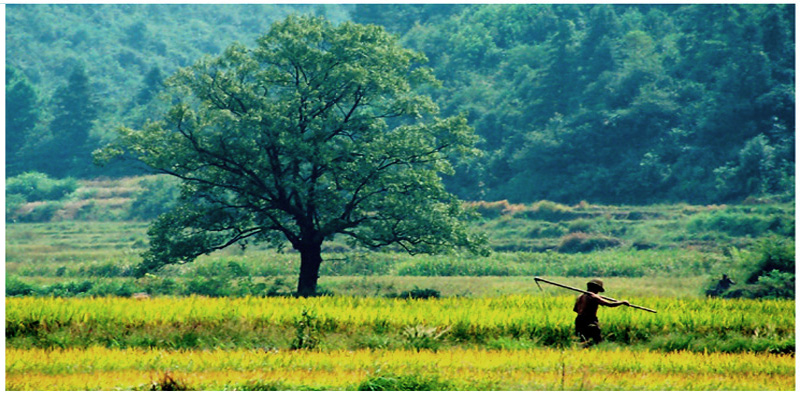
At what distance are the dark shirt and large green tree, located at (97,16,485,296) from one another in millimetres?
11284

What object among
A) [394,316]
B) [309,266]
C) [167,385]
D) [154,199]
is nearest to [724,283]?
[309,266]

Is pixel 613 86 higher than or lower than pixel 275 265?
higher

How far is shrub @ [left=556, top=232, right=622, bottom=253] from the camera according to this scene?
44.2 meters

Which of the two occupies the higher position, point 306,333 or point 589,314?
point 589,314

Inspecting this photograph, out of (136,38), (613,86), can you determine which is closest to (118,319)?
(613,86)

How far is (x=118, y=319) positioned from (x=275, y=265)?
2097 centimetres

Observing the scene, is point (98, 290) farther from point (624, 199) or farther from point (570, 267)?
point (624, 199)

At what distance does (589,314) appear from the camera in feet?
54.2

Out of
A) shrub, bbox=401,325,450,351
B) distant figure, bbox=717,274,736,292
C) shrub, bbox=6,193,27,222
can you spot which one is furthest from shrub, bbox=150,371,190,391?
shrub, bbox=6,193,27,222

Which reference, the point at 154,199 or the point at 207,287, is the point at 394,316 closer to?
the point at 207,287

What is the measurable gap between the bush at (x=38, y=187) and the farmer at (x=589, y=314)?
53.7 meters

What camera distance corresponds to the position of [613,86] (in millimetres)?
61375

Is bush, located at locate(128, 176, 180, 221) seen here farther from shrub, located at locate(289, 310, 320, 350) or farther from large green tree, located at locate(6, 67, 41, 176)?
shrub, located at locate(289, 310, 320, 350)

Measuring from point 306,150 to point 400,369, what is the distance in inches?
520
